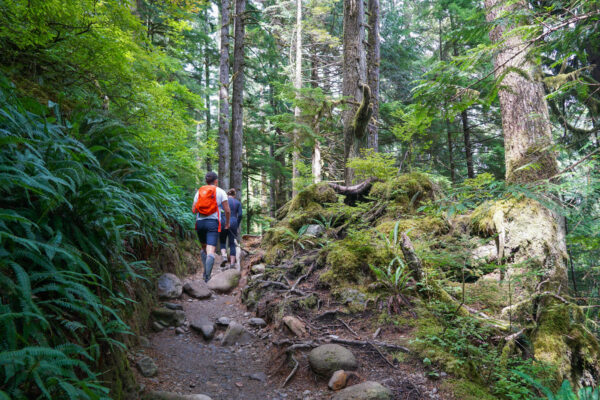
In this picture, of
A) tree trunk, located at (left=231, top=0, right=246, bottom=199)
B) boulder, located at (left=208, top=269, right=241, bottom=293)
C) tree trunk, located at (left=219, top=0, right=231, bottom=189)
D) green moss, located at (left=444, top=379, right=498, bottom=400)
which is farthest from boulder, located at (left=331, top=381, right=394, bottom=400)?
tree trunk, located at (left=219, top=0, right=231, bottom=189)

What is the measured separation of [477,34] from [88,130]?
500 cm

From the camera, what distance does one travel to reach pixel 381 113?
51.3 feet

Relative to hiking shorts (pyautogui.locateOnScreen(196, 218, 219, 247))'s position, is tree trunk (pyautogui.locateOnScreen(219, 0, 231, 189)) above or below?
above

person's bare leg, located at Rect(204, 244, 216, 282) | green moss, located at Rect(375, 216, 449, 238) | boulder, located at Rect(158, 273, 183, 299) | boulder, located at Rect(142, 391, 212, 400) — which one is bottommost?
boulder, located at Rect(142, 391, 212, 400)

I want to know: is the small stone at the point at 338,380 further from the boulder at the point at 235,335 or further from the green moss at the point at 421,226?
the green moss at the point at 421,226

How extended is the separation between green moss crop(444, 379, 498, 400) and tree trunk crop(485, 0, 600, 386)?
107 cm

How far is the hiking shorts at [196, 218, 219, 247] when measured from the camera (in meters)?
5.93

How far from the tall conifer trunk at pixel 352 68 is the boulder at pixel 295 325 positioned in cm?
532

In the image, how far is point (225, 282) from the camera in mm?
6617

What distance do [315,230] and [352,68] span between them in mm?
5071

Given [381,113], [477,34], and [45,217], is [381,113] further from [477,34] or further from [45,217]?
[45,217]

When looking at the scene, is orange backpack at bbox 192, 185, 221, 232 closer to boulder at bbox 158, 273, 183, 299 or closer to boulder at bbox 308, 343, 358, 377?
boulder at bbox 158, 273, 183, 299

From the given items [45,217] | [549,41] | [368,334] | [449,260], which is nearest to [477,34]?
[549,41]

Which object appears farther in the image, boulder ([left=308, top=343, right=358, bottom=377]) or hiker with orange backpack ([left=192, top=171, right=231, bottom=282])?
hiker with orange backpack ([left=192, top=171, right=231, bottom=282])
